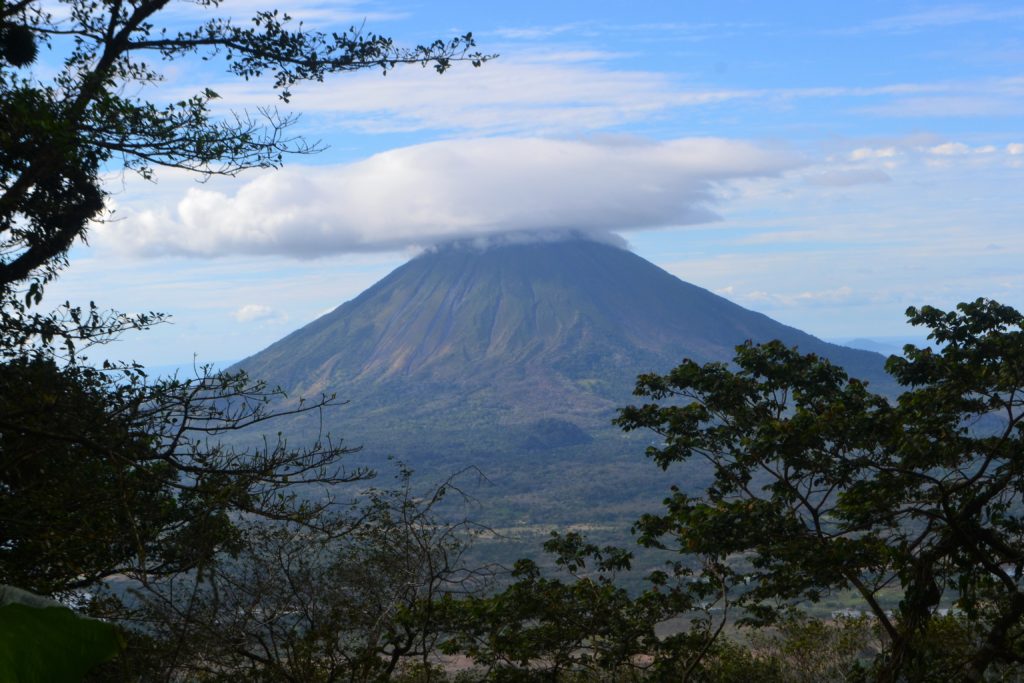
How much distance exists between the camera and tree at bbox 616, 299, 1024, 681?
573 cm

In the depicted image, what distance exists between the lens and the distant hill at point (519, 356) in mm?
104188

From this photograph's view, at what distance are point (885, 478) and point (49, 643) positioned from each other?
681 centimetres

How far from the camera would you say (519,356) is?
480ft

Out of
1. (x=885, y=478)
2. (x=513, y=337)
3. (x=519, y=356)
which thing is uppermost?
(x=885, y=478)

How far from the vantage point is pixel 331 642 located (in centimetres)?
573

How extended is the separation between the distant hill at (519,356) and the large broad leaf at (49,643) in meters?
77.7

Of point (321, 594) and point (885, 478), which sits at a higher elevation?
point (885, 478)

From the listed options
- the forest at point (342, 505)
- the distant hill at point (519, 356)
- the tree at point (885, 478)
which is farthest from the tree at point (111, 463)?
the distant hill at point (519, 356)

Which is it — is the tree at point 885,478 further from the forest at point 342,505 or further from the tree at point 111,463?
the tree at point 111,463

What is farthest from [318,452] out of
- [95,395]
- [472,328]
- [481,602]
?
[472,328]

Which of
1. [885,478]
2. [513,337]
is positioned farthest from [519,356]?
[885,478]

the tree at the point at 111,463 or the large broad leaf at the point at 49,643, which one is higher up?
the large broad leaf at the point at 49,643

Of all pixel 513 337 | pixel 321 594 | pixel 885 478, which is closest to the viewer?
pixel 321 594

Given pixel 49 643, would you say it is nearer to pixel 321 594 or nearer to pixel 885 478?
pixel 321 594
